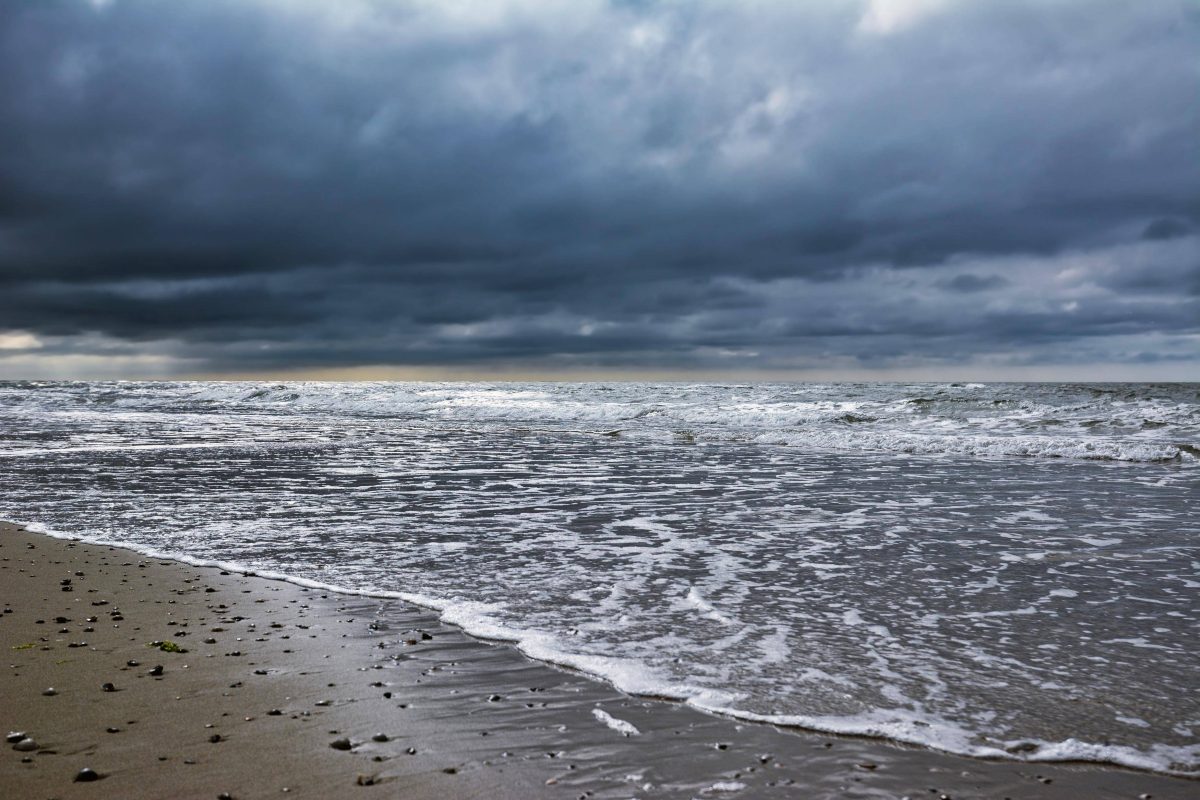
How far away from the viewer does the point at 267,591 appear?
6.37 meters

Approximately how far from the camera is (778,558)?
24.6 ft

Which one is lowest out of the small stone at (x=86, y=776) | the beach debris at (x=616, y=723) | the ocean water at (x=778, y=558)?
the ocean water at (x=778, y=558)

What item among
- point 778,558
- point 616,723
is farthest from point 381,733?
point 778,558

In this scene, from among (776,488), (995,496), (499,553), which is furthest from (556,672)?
(995,496)

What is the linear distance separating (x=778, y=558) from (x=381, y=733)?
463 cm

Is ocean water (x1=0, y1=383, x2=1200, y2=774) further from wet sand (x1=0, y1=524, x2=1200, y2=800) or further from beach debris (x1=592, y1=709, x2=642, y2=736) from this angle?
beach debris (x1=592, y1=709, x2=642, y2=736)

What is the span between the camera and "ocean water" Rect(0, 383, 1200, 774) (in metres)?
4.12

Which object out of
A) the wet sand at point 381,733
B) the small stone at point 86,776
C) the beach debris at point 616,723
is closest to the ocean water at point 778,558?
the wet sand at point 381,733

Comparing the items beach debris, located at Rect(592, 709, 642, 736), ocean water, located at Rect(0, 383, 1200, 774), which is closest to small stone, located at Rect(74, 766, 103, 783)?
beach debris, located at Rect(592, 709, 642, 736)

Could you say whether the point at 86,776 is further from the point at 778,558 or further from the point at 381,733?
the point at 778,558

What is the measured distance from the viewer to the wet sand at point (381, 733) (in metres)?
3.16

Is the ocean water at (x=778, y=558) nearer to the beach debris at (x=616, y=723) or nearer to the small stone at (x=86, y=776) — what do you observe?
the beach debris at (x=616, y=723)

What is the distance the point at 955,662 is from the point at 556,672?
220 cm

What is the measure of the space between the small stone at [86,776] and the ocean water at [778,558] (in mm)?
2236
